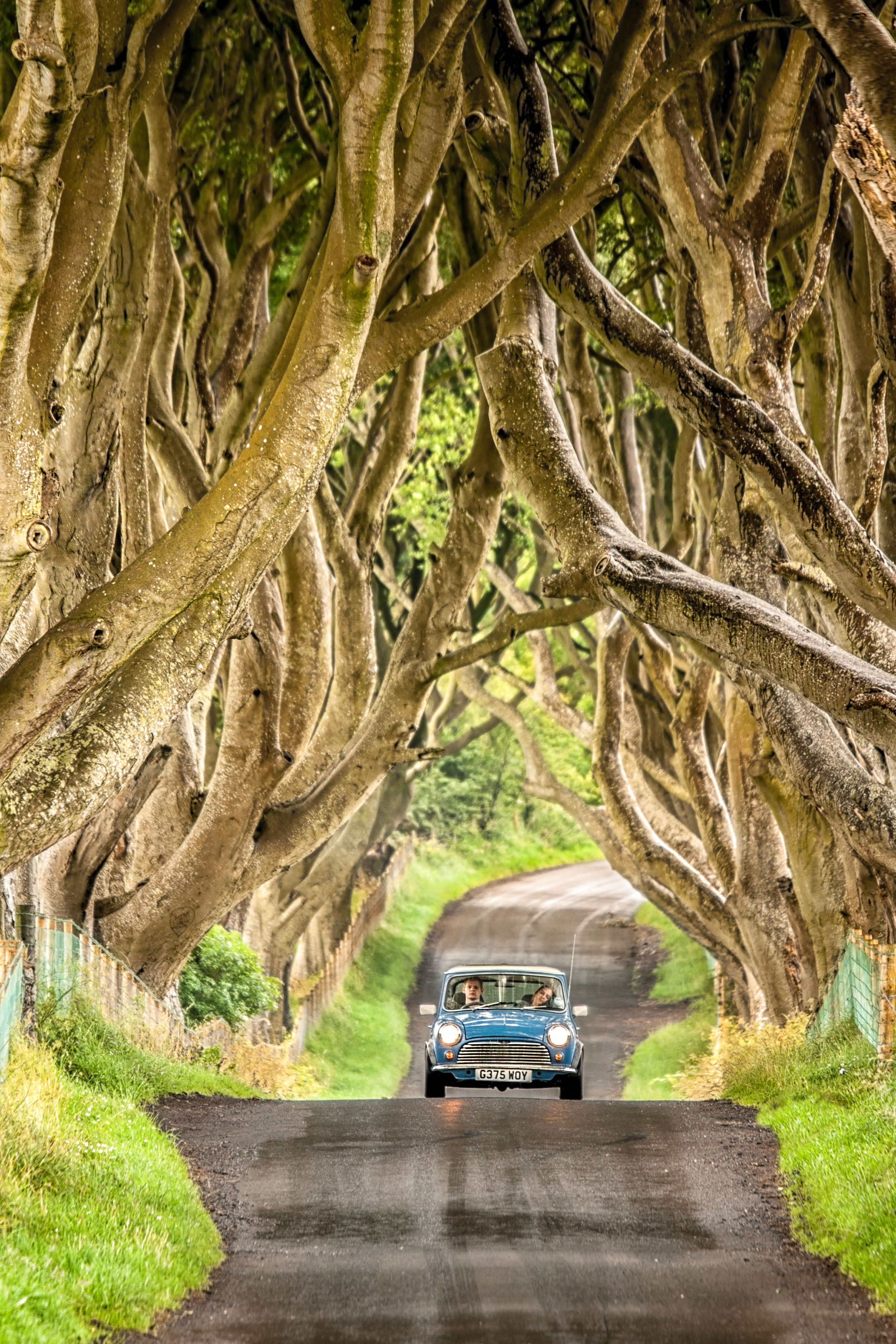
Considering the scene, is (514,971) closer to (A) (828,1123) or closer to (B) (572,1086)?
(B) (572,1086)

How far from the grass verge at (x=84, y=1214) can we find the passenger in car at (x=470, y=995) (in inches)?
189

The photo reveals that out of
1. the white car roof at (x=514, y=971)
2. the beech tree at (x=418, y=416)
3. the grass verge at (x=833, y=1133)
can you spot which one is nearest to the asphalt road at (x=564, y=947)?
the beech tree at (x=418, y=416)

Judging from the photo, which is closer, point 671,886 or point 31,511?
point 31,511

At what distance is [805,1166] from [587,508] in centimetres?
458

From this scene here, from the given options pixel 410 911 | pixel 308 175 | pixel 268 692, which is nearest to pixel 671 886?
pixel 268 692

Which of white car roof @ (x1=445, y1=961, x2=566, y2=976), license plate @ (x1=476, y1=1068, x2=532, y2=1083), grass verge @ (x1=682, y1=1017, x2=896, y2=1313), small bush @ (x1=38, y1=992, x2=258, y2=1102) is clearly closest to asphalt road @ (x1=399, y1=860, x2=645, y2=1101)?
white car roof @ (x1=445, y1=961, x2=566, y2=976)

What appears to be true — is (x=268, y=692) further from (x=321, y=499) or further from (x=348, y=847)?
(x=348, y=847)

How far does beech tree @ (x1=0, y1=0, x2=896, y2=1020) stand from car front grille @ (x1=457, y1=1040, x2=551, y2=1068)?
2.71m

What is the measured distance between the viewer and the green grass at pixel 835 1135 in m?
6.55

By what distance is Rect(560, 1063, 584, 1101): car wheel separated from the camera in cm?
1259

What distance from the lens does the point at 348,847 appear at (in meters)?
19.1

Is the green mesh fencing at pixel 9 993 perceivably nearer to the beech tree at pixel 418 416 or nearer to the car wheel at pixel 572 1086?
the beech tree at pixel 418 416

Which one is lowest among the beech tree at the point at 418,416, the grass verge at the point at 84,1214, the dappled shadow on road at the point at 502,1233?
the dappled shadow on road at the point at 502,1233

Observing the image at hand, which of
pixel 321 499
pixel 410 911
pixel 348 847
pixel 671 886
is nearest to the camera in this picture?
pixel 321 499
